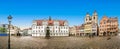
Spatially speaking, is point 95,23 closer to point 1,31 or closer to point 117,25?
point 117,25

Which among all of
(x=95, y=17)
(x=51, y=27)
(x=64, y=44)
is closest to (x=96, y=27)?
(x=95, y=17)

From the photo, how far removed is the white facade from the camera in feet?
220

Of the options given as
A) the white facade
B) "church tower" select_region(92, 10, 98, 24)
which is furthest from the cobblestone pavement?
"church tower" select_region(92, 10, 98, 24)

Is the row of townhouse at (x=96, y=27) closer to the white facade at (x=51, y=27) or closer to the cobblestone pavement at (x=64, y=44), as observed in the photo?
the white facade at (x=51, y=27)

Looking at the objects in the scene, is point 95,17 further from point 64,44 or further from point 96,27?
point 64,44

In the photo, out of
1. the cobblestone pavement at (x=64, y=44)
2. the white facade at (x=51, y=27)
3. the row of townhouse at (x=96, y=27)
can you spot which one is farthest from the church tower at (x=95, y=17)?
the cobblestone pavement at (x=64, y=44)

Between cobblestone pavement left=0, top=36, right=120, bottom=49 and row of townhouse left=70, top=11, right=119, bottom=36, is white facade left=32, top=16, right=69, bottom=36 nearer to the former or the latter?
row of townhouse left=70, top=11, right=119, bottom=36

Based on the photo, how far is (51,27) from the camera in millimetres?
69312

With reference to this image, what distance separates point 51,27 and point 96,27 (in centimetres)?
1458

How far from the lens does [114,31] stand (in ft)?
221

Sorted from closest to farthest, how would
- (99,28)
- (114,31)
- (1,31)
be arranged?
(114,31), (99,28), (1,31)

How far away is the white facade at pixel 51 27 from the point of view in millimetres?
67125

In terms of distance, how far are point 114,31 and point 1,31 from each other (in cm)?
3426

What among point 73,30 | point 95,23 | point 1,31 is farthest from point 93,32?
point 1,31
